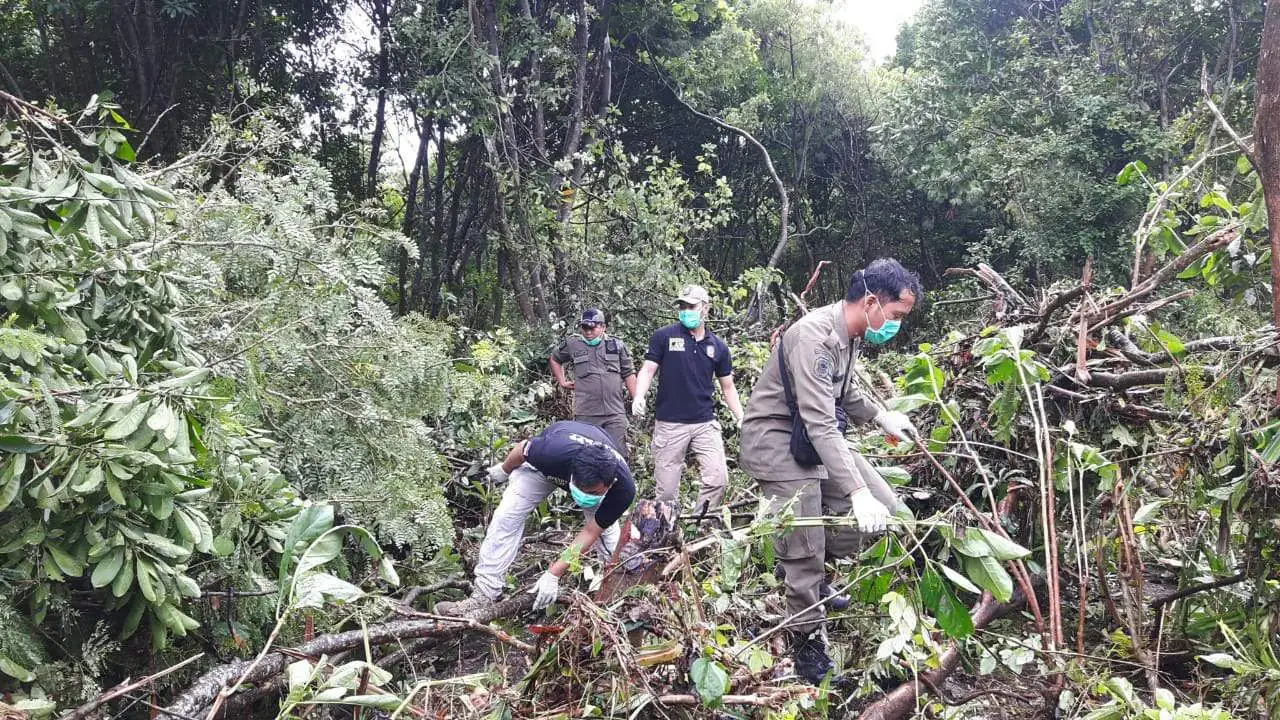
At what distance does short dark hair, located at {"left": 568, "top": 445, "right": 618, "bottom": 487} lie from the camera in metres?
3.65

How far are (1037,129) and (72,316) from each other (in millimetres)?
13631

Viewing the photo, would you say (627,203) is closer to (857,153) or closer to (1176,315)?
(1176,315)

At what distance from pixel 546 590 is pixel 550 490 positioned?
0.60 metres

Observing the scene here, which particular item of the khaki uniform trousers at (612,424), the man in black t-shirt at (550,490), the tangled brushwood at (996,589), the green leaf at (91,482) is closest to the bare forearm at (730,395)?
the khaki uniform trousers at (612,424)

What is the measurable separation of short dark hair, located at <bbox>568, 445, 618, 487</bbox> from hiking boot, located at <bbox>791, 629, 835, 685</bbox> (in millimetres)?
1046

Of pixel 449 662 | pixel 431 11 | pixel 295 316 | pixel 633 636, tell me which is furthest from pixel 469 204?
pixel 633 636

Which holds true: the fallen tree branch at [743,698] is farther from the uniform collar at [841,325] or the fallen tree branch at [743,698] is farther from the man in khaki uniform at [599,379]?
the man in khaki uniform at [599,379]

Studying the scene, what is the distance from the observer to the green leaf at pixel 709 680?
8.17 ft

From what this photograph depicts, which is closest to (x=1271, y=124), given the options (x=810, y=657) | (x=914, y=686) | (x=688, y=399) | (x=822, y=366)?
(x=822, y=366)

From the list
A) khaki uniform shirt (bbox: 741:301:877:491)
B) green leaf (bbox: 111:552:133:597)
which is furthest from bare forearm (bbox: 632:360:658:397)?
green leaf (bbox: 111:552:133:597)

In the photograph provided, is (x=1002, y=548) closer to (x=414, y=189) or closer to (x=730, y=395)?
(x=730, y=395)

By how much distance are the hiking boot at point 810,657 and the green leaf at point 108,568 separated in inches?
95.9

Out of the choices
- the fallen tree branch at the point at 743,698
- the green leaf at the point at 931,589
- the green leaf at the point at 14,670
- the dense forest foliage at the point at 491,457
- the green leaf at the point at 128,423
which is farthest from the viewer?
the fallen tree branch at the point at 743,698

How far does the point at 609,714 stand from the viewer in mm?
2607
